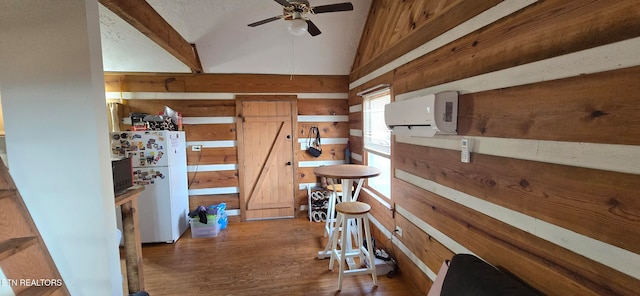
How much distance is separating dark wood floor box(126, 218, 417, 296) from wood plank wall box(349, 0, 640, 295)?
2.96 feet

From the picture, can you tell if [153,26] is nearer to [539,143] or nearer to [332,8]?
[332,8]

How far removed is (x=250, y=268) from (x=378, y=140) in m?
2.02

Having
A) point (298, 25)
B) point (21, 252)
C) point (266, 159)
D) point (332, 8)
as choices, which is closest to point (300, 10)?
point (298, 25)

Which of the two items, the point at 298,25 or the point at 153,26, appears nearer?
the point at 298,25

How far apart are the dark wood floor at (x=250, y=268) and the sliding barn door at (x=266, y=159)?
518mm

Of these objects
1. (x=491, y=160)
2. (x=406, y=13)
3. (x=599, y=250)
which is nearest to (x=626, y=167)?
(x=599, y=250)

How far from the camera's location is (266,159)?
4.11 meters

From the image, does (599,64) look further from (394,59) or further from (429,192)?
(394,59)

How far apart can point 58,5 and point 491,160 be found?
2.34m

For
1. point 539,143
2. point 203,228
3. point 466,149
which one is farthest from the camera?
point 203,228

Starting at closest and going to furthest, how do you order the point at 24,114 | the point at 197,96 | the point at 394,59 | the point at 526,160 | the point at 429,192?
the point at 526,160 < the point at 24,114 < the point at 429,192 < the point at 394,59 < the point at 197,96

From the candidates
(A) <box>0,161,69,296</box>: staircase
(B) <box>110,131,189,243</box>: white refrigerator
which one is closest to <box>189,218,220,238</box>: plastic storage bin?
(B) <box>110,131,189,243</box>: white refrigerator

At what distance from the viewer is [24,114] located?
1.35 meters

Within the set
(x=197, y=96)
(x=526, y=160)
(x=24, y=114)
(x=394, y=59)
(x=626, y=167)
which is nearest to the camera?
(x=626, y=167)
